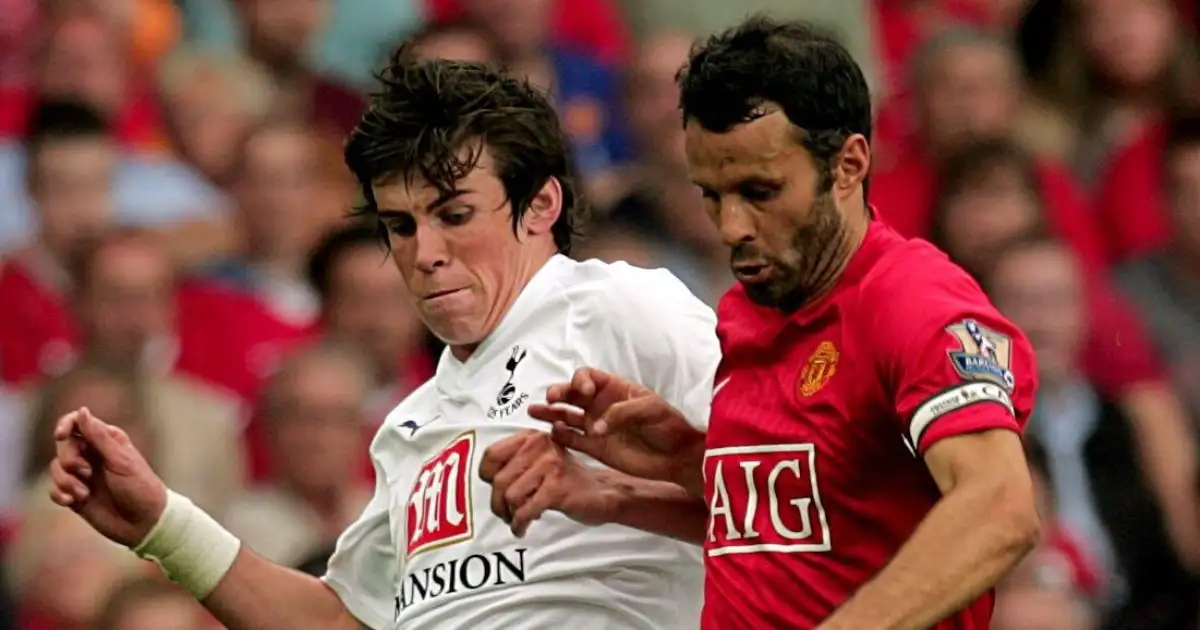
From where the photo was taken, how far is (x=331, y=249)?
7090 mm

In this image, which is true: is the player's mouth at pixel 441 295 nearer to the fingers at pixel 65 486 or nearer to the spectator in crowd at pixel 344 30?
the fingers at pixel 65 486

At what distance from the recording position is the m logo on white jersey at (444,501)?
409 cm

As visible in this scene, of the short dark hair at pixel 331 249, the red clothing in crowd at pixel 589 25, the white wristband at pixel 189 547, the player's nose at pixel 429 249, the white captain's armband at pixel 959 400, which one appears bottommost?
the white captain's armband at pixel 959 400

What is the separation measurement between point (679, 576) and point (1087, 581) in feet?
10.0

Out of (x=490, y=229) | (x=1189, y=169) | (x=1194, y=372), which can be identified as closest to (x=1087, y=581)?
(x=1194, y=372)

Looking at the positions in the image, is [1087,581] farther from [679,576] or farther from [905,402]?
[905,402]

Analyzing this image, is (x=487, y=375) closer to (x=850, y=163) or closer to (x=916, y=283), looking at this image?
(x=850, y=163)

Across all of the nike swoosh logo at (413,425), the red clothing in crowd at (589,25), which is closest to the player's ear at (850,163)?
the nike swoosh logo at (413,425)

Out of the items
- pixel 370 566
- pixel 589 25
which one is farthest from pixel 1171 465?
pixel 370 566

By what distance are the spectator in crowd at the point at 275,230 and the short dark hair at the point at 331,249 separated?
0.83 ft

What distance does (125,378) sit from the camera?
6.62 m

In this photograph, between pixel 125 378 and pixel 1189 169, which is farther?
pixel 1189 169

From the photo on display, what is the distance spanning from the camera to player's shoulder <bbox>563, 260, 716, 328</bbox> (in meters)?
4.12

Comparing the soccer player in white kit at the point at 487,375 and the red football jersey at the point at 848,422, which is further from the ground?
the soccer player in white kit at the point at 487,375
